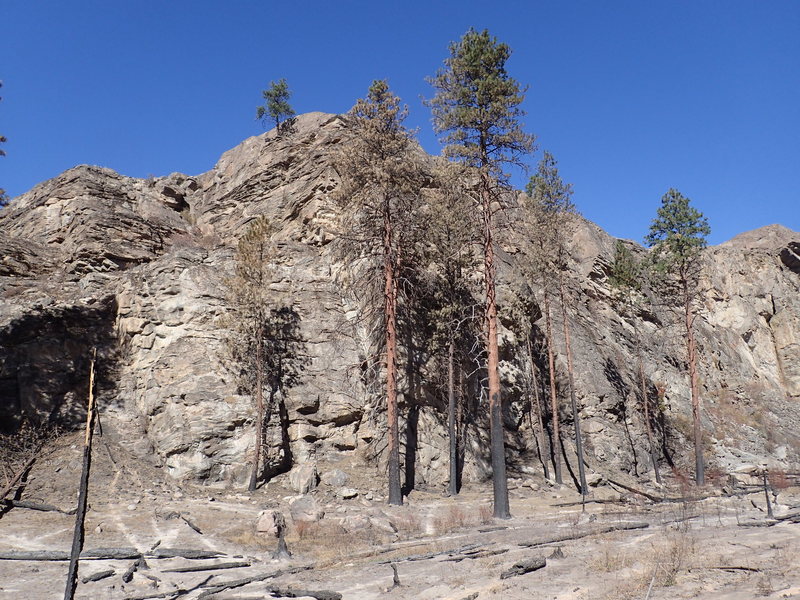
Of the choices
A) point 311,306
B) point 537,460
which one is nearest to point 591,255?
point 537,460

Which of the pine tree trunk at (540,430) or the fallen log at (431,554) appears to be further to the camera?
the pine tree trunk at (540,430)

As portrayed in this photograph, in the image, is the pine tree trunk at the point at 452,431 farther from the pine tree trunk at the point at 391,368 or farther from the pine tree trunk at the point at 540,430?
the pine tree trunk at the point at 540,430

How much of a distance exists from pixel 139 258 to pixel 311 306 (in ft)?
38.8

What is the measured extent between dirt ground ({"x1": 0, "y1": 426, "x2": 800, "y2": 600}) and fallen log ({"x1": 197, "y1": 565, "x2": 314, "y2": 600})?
70 mm

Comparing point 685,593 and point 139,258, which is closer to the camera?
point 685,593

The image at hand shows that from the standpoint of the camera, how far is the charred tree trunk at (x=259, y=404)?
21203mm

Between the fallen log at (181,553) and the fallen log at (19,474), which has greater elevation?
the fallen log at (19,474)

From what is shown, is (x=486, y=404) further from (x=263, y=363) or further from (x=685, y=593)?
(x=685, y=593)

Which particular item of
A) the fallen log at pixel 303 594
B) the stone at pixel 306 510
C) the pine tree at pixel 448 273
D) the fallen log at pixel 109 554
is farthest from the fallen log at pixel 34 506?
the pine tree at pixel 448 273

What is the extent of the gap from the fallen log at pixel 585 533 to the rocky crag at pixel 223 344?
34.2 ft

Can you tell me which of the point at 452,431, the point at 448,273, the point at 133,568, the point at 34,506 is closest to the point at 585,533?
the point at 452,431

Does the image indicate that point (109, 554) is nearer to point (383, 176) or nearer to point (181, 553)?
point (181, 553)

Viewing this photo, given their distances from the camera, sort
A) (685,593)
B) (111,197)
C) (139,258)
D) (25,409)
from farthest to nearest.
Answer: (111,197) < (139,258) < (25,409) < (685,593)

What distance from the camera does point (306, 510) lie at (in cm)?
1731
